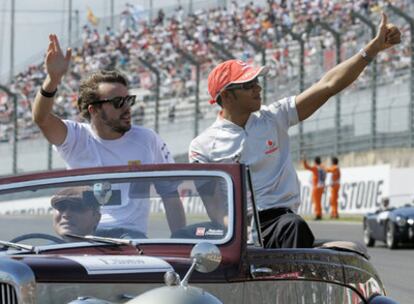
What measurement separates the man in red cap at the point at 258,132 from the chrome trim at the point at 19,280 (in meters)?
2.47

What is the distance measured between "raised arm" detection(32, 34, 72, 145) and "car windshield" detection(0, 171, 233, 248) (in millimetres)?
1127

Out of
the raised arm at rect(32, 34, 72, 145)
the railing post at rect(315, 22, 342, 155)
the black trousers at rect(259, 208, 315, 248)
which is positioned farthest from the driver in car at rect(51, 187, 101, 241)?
the railing post at rect(315, 22, 342, 155)

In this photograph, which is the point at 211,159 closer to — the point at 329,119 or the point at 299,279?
the point at 299,279

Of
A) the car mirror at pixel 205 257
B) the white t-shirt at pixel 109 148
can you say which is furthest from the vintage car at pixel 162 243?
the white t-shirt at pixel 109 148

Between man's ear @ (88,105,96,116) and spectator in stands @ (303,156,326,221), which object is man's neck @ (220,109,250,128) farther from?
spectator in stands @ (303,156,326,221)

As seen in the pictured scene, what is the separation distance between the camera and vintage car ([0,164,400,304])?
4.58 m

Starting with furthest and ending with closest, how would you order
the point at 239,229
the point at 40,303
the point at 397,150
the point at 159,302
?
the point at 397,150, the point at 239,229, the point at 40,303, the point at 159,302

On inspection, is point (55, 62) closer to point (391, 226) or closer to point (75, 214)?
point (75, 214)

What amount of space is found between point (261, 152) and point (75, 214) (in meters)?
1.62

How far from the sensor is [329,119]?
95.4 feet

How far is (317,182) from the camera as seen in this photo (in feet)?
98.0

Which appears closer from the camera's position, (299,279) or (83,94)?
(299,279)

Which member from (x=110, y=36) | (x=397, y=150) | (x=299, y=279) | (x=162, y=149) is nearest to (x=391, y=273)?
(x=162, y=149)

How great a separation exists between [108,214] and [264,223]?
130 centimetres
